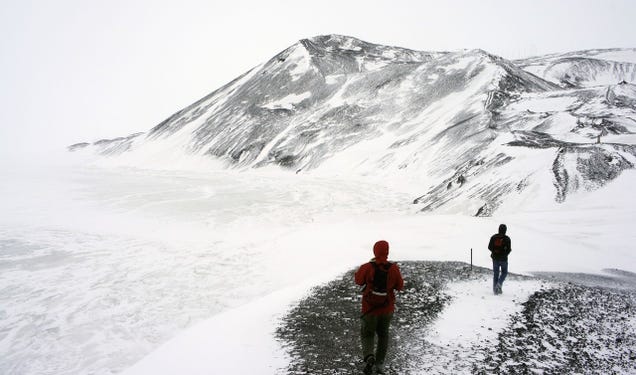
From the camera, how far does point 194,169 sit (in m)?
64.0

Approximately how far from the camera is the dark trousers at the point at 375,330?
228 inches

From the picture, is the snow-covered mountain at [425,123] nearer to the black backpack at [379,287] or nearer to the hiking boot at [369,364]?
the hiking boot at [369,364]

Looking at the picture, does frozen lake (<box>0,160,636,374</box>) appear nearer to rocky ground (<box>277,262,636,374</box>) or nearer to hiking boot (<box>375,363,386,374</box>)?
rocky ground (<box>277,262,636,374</box>)

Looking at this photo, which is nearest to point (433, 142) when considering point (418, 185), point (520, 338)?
point (418, 185)

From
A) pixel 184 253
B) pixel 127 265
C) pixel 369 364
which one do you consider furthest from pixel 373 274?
pixel 184 253

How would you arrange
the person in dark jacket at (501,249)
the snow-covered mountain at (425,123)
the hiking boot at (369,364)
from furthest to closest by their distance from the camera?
the snow-covered mountain at (425,123)
the person in dark jacket at (501,249)
the hiking boot at (369,364)

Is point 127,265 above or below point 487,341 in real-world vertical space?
below

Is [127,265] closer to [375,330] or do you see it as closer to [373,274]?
[375,330]

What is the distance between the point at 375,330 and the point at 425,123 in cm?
4787

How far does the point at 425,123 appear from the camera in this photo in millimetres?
51438

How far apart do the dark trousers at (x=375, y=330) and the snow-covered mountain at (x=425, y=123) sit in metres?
18.1

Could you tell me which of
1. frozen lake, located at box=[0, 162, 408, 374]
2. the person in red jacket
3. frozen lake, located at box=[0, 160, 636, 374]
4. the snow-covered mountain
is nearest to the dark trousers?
the person in red jacket

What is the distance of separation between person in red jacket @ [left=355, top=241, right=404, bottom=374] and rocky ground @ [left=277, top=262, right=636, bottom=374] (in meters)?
1.02

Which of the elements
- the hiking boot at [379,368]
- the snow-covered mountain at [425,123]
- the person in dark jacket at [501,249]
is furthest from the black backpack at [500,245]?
the snow-covered mountain at [425,123]
